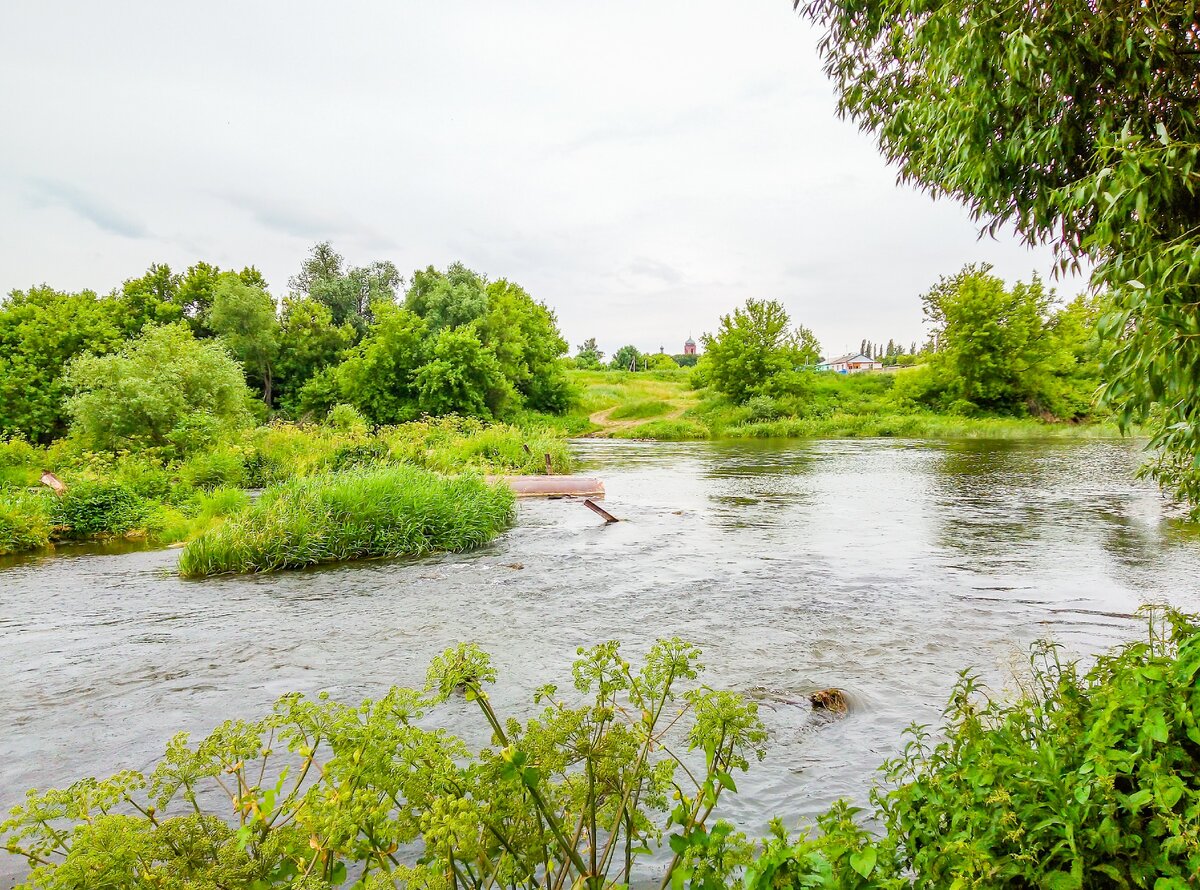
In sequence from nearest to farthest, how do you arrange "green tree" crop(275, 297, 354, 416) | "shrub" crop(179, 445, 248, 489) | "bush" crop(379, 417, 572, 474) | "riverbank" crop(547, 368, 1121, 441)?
"shrub" crop(179, 445, 248, 489)
"bush" crop(379, 417, 572, 474)
"riverbank" crop(547, 368, 1121, 441)
"green tree" crop(275, 297, 354, 416)

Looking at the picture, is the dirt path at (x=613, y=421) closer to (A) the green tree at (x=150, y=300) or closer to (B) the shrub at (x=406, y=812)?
(A) the green tree at (x=150, y=300)

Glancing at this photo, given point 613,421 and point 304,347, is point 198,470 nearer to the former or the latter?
point 304,347

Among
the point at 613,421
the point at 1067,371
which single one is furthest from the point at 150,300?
the point at 1067,371

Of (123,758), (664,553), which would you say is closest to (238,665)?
(123,758)

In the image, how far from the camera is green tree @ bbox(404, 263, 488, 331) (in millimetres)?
50906

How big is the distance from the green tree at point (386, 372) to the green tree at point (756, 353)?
26097 mm

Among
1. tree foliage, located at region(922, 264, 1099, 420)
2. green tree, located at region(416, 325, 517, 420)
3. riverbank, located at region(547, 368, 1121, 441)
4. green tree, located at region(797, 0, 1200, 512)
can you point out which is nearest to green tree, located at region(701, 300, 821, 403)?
riverbank, located at region(547, 368, 1121, 441)

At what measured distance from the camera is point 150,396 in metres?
20.7

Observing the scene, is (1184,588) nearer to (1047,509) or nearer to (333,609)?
(1047,509)

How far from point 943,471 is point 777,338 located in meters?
36.2

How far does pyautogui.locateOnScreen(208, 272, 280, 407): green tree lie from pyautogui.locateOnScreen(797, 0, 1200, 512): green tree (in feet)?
170

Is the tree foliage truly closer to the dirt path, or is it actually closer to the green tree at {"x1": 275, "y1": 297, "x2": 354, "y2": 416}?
the dirt path

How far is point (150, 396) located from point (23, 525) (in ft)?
28.9

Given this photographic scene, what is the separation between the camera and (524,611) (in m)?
8.77
